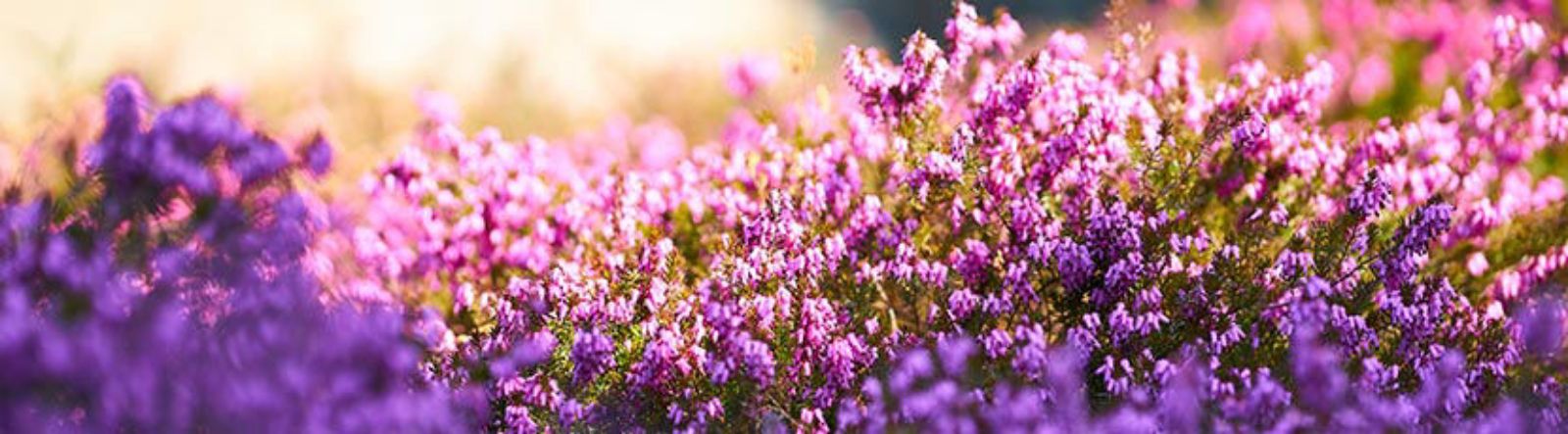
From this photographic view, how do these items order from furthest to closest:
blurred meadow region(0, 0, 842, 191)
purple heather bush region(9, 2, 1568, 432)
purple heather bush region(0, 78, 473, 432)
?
1. blurred meadow region(0, 0, 842, 191)
2. purple heather bush region(9, 2, 1568, 432)
3. purple heather bush region(0, 78, 473, 432)

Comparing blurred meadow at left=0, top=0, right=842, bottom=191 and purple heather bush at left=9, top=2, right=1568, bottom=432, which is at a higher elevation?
blurred meadow at left=0, top=0, right=842, bottom=191

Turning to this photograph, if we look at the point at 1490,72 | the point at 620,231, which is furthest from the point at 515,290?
the point at 1490,72

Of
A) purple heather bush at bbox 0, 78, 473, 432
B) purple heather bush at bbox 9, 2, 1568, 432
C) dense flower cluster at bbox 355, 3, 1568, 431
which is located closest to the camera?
purple heather bush at bbox 0, 78, 473, 432

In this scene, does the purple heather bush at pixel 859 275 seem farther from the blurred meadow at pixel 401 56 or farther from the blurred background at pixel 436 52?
the blurred meadow at pixel 401 56

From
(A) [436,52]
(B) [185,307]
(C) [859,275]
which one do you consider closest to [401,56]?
(A) [436,52]

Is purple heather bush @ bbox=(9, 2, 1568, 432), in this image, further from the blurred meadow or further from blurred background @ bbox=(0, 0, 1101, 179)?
the blurred meadow

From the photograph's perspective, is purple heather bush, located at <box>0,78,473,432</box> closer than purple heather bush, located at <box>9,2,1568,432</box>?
Yes

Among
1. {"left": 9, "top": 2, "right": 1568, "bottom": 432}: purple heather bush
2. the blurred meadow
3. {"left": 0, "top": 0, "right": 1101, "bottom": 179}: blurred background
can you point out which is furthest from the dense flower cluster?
the blurred meadow

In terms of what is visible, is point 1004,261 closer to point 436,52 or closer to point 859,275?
point 859,275
